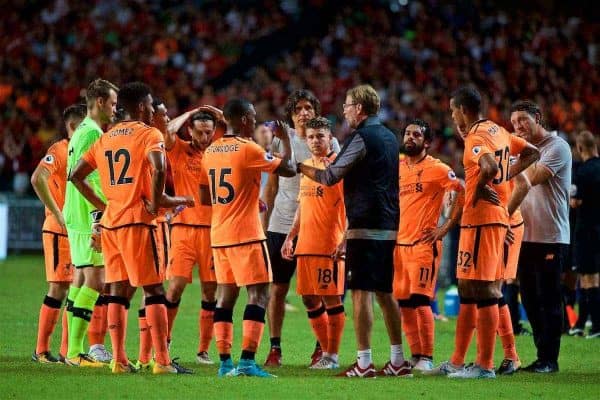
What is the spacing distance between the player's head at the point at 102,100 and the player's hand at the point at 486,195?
10.8 feet

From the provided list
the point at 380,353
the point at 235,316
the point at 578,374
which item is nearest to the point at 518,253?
the point at 578,374

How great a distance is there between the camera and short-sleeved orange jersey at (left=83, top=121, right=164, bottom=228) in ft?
32.4

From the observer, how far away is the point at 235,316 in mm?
15672

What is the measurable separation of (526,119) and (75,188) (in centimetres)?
420

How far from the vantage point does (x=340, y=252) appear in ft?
36.4

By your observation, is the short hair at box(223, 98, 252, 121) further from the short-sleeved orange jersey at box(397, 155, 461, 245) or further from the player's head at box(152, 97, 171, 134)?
the short-sleeved orange jersey at box(397, 155, 461, 245)

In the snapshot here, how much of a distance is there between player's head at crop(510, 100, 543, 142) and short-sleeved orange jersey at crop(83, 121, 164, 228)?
3.42 metres

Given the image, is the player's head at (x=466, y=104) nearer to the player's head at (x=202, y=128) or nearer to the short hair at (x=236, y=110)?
the short hair at (x=236, y=110)

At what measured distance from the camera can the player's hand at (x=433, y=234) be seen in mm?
11094

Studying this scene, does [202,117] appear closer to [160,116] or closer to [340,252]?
[160,116]

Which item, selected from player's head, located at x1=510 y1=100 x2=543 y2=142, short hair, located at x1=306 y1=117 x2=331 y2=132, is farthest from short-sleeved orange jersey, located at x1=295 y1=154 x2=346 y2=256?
player's head, located at x1=510 y1=100 x2=543 y2=142

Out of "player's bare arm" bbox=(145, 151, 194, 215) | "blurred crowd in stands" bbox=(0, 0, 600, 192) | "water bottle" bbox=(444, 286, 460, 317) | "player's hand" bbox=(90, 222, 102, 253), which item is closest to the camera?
"player's bare arm" bbox=(145, 151, 194, 215)

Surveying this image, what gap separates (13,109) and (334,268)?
695 inches

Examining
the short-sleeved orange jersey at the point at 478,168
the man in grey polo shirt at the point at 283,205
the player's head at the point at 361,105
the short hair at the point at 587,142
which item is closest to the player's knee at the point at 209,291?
the man in grey polo shirt at the point at 283,205
